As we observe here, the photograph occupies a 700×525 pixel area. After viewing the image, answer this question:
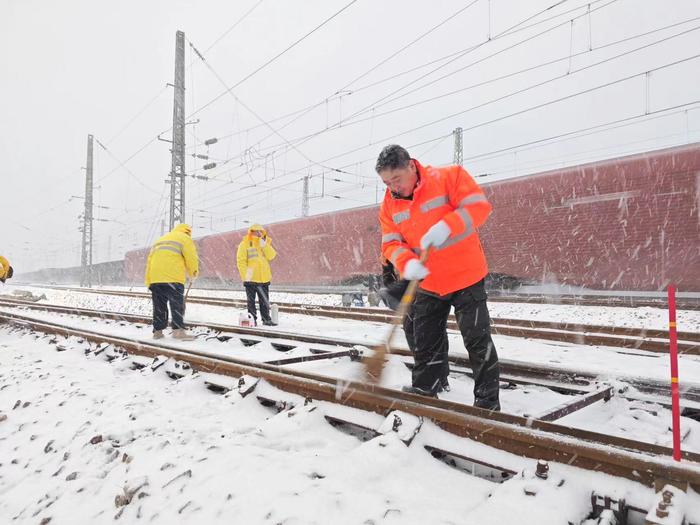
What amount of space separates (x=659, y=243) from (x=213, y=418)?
42.9 ft

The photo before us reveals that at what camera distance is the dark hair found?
9.53 ft

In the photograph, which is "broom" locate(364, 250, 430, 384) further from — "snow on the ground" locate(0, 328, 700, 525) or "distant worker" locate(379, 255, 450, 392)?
"snow on the ground" locate(0, 328, 700, 525)

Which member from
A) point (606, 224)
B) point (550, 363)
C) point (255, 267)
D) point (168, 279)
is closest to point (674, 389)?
point (550, 363)

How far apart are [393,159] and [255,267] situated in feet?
20.4

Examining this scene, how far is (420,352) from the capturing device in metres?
3.37

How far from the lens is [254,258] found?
877 centimetres

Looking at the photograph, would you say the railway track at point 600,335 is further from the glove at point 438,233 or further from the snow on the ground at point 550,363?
the glove at point 438,233

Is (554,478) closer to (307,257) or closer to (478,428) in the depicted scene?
(478,428)

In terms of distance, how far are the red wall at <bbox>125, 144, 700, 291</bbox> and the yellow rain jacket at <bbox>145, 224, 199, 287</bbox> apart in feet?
36.8

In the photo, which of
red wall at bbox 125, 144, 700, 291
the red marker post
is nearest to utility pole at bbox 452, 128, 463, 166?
red wall at bbox 125, 144, 700, 291

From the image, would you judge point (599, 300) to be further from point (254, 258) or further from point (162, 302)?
point (162, 302)

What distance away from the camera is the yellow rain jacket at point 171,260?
278 inches

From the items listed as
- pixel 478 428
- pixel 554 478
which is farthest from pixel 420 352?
pixel 554 478

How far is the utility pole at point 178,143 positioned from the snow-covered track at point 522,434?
15.5 metres
